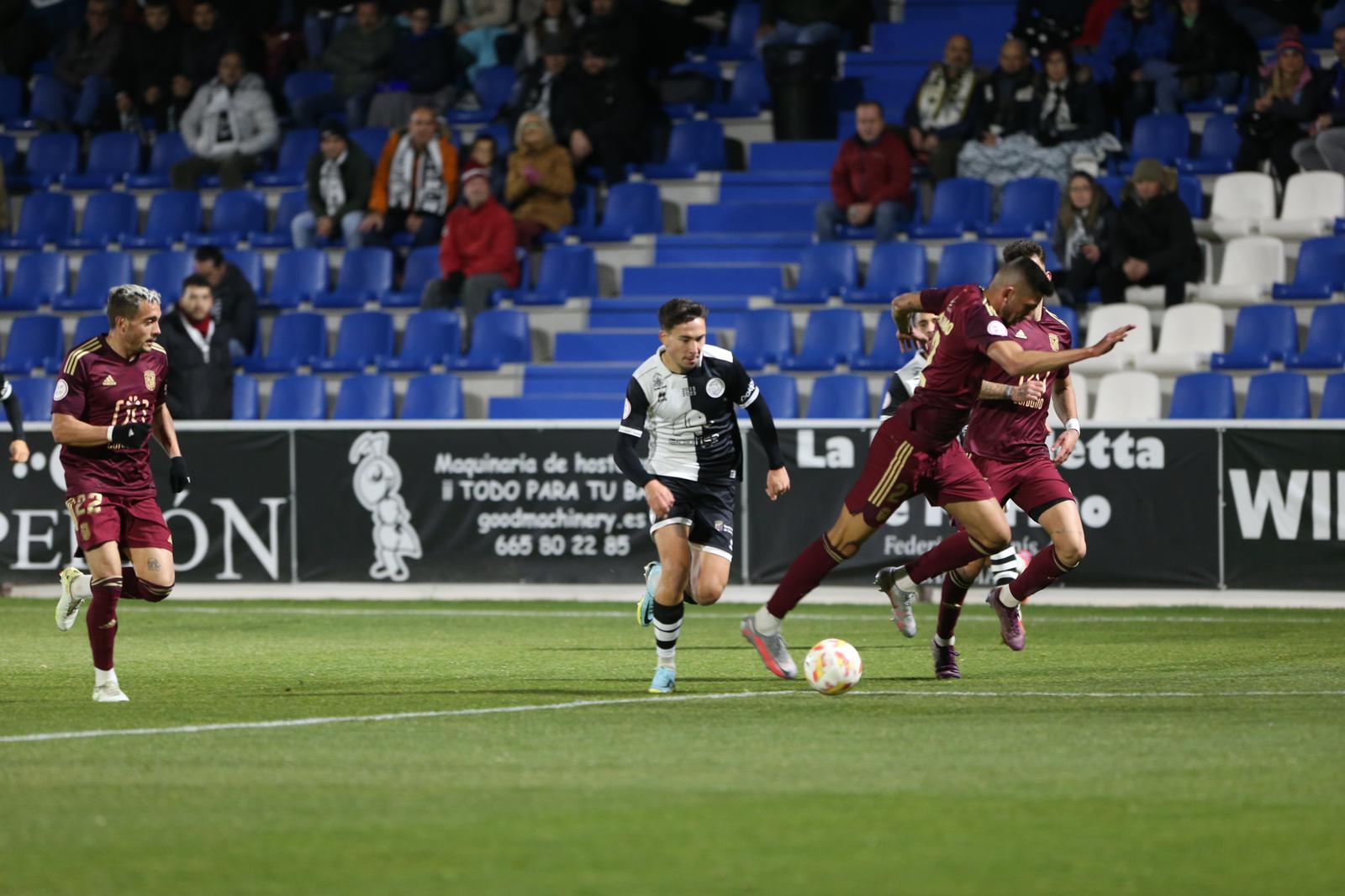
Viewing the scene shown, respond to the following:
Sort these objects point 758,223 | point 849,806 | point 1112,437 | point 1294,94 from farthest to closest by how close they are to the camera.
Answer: point 758,223, point 1294,94, point 1112,437, point 849,806

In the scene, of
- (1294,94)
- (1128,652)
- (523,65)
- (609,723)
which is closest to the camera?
(609,723)

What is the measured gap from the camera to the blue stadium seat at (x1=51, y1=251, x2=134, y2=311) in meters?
23.4

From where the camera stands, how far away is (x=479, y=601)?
60.1 ft

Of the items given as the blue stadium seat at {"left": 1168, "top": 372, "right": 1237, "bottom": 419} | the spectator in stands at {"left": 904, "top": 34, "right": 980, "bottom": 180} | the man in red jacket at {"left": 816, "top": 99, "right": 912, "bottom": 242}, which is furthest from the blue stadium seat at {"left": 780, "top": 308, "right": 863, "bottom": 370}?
the blue stadium seat at {"left": 1168, "top": 372, "right": 1237, "bottom": 419}

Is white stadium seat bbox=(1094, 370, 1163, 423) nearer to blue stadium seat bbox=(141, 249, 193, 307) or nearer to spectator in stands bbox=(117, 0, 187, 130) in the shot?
blue stadium seat bbox=(141, 249, 193, 307)

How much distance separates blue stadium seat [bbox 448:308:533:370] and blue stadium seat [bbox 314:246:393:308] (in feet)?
5.64

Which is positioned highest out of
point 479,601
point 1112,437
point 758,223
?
point 758,223

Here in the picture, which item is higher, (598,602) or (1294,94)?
(1294,94)

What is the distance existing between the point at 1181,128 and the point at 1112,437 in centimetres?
568

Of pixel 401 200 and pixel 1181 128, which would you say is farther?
pixel 401 200

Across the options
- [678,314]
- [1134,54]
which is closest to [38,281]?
[1134,54]

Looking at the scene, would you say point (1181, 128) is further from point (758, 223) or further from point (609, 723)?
point (609, 723)

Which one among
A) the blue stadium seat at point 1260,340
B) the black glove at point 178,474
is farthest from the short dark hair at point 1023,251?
the blue stadium seat at point 1260,340

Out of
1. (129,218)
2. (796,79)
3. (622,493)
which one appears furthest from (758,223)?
(129,218)
